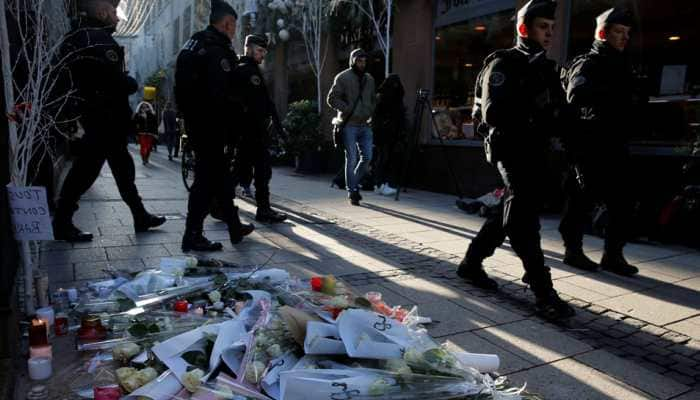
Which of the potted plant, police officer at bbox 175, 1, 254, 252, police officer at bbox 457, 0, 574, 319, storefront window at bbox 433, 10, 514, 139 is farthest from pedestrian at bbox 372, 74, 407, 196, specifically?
police officer at bbox 457, 0, 574, 319

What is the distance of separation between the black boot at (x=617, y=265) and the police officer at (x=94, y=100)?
4.28m

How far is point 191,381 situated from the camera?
203 cm

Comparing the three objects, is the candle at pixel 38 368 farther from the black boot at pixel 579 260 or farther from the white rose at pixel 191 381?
the black boot at pixel 579 260

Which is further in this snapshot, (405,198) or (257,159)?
(405,198)

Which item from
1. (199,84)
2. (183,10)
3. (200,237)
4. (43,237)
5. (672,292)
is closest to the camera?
(43,237)

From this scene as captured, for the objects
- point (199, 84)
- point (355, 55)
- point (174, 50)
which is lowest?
point (199, 84)

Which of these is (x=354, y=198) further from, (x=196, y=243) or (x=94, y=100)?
(x=94, y=100)

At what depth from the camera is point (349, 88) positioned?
282 inches

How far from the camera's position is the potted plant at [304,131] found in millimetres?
11688

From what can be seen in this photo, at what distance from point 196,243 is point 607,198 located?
3.36m

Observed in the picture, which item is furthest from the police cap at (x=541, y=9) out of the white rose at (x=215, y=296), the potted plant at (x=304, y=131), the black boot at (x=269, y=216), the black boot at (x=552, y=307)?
the potted plant at (x=304, y=131)

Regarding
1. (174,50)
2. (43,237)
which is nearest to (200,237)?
(43,237)

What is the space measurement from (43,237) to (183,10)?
99.0 feet

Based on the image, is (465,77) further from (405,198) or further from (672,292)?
(672,292)
